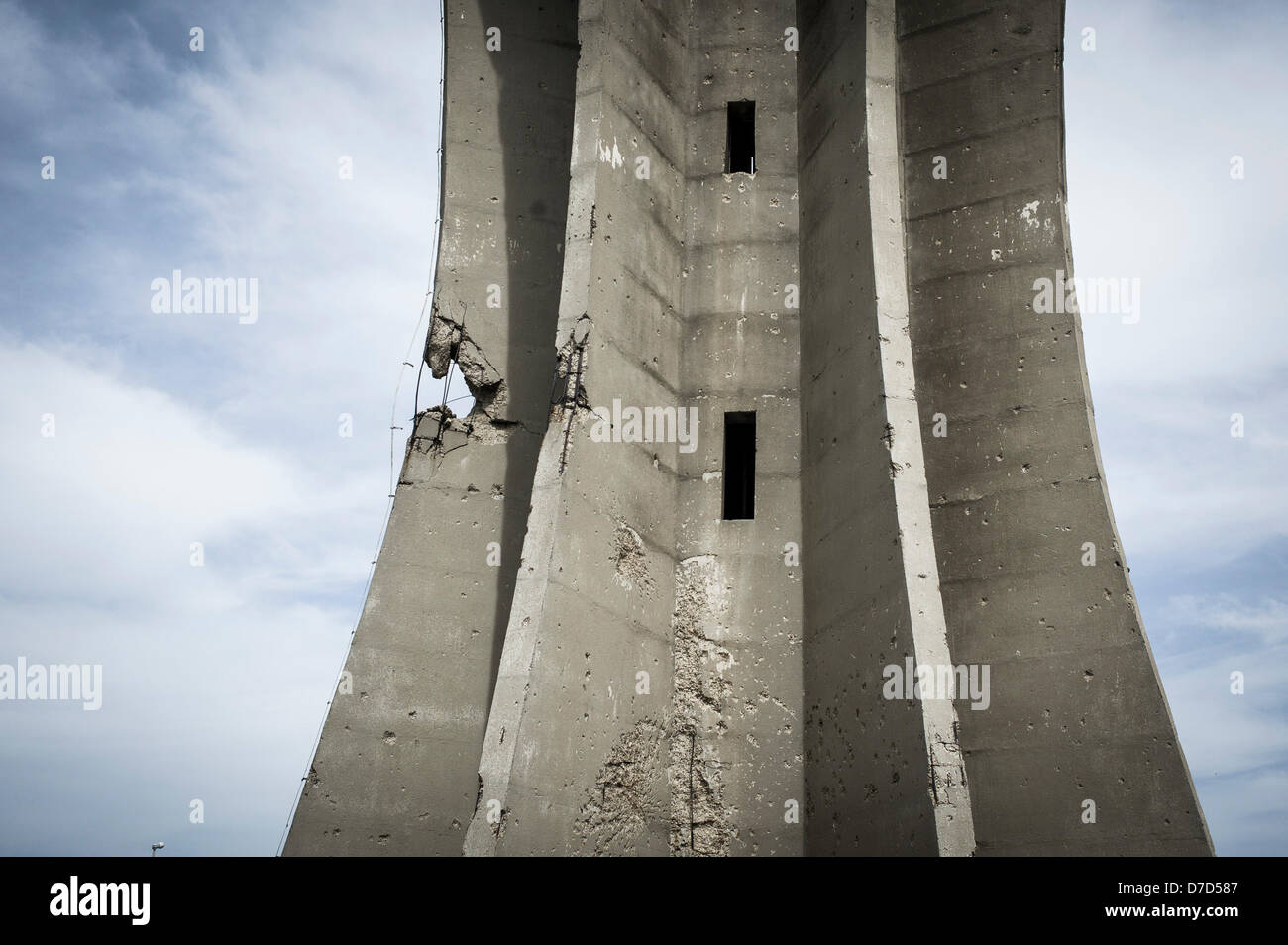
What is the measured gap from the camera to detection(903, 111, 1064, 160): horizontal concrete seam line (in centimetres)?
888

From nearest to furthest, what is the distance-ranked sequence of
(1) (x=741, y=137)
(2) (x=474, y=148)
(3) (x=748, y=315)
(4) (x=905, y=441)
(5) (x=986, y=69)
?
(4) (x=905, y=441), (3) (x=748, y=315), (5) (x=986, y=69), (2) (x=474, y=148), (1) (x=741, y=137)

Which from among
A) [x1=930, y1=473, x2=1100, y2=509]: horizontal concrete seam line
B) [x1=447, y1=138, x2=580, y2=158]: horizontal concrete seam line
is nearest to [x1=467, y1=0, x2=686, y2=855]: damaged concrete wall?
[x1=447, y1=138, x2=580, y2=158]: horizontal concrete seam line

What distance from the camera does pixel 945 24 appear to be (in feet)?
31.0

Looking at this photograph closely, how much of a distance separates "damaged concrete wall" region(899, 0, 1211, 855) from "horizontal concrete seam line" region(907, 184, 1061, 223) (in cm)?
1

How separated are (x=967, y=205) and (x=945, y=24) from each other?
63.0 inches

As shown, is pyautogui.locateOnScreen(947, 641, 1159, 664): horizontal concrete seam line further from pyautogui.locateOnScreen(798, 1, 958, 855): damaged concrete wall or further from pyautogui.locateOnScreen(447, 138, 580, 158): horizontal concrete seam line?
pyautogui.locateOnScreen(447, 138, 580, 158): horizontal concrete seam line

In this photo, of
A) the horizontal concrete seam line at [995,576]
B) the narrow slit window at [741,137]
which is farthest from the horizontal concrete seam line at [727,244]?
the horizontal concrete seam line at [995,576]

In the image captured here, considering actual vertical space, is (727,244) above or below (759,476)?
above

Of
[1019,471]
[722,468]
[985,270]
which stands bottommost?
[1019,471]

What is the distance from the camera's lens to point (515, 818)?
6.32 m

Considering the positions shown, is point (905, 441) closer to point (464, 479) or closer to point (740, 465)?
point (740, 465)

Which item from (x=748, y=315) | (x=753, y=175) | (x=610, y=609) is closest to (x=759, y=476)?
(x=748, y=315)
